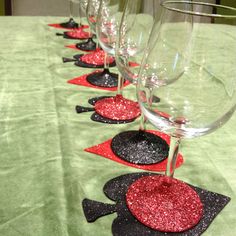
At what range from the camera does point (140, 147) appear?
559mm

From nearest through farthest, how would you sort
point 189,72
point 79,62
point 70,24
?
point 189,72 < point 79,62 < point 70,24

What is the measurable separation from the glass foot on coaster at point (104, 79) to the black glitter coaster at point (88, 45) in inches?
9.2

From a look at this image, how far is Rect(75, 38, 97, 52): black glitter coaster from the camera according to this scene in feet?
A: 3.58

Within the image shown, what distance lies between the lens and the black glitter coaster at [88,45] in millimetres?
1092

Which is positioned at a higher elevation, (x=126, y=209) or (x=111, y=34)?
(x=111, y=34)

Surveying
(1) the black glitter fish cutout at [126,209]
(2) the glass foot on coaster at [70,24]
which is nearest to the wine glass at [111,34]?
(1) the black glitter fish cutout at [126,209]

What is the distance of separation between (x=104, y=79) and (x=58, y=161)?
36cm

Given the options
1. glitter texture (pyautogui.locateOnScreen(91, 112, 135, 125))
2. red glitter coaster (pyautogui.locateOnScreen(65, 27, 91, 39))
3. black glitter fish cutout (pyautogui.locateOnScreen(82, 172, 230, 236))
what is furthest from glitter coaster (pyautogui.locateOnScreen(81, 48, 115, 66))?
black glitter fish cutout (pyautogui.locateOnScreen(82, 172, 230, 236))

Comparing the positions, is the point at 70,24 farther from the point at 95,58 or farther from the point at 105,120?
the point at 105,120

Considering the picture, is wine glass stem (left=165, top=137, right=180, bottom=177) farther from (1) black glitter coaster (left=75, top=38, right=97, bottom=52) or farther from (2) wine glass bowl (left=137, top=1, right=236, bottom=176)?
(1) black glitter coaster (left=75, top=38, right=97, bottom=52)

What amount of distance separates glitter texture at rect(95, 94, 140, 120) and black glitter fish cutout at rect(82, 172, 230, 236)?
195 millimetres

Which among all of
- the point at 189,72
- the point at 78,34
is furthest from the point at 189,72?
the point at 78,34

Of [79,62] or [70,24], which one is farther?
[70,24]

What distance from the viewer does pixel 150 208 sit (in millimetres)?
410
